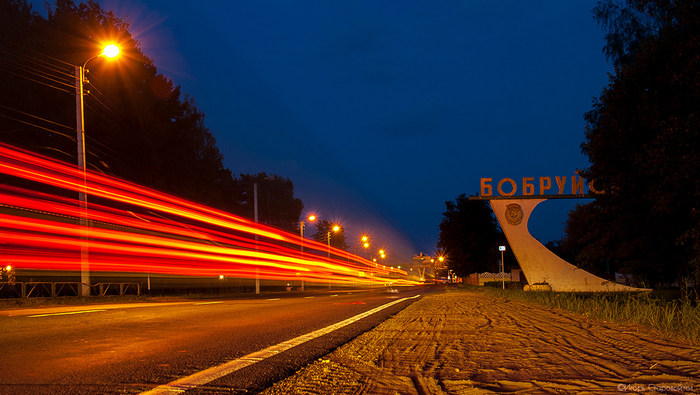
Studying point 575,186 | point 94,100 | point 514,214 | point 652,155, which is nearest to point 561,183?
point 575,186

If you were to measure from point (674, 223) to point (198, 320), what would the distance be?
12386 millimetres

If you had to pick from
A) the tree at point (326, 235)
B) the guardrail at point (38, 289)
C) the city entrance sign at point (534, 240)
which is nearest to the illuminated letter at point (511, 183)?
A: the city entrance sign at point (534, 240)

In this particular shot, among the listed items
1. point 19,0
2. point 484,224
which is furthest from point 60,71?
point 484,224

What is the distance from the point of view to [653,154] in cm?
1091

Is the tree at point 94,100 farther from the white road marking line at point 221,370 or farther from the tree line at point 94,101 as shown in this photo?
the white road marking line at point 221,370

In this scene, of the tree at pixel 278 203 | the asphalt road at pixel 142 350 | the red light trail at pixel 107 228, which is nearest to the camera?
the asphalt road at pixel 142 350

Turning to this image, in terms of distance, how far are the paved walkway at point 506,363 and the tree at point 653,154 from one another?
13.6 ft

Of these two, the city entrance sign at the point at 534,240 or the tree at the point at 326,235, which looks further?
the tree at the point at 326,235

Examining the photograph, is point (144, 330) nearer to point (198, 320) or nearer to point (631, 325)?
point (198, 320)

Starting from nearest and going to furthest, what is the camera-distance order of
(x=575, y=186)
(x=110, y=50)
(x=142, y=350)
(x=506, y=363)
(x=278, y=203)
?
(x=506, y=363) < (x=142, y=350) < (x=110, y=50) < (x=575, y=186) < (x=278, y=203)

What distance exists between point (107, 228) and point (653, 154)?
28201mm

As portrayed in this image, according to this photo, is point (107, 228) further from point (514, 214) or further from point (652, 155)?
point (652, 155)

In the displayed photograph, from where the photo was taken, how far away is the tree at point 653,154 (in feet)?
35.0

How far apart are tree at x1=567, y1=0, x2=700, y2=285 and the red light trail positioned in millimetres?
19883
